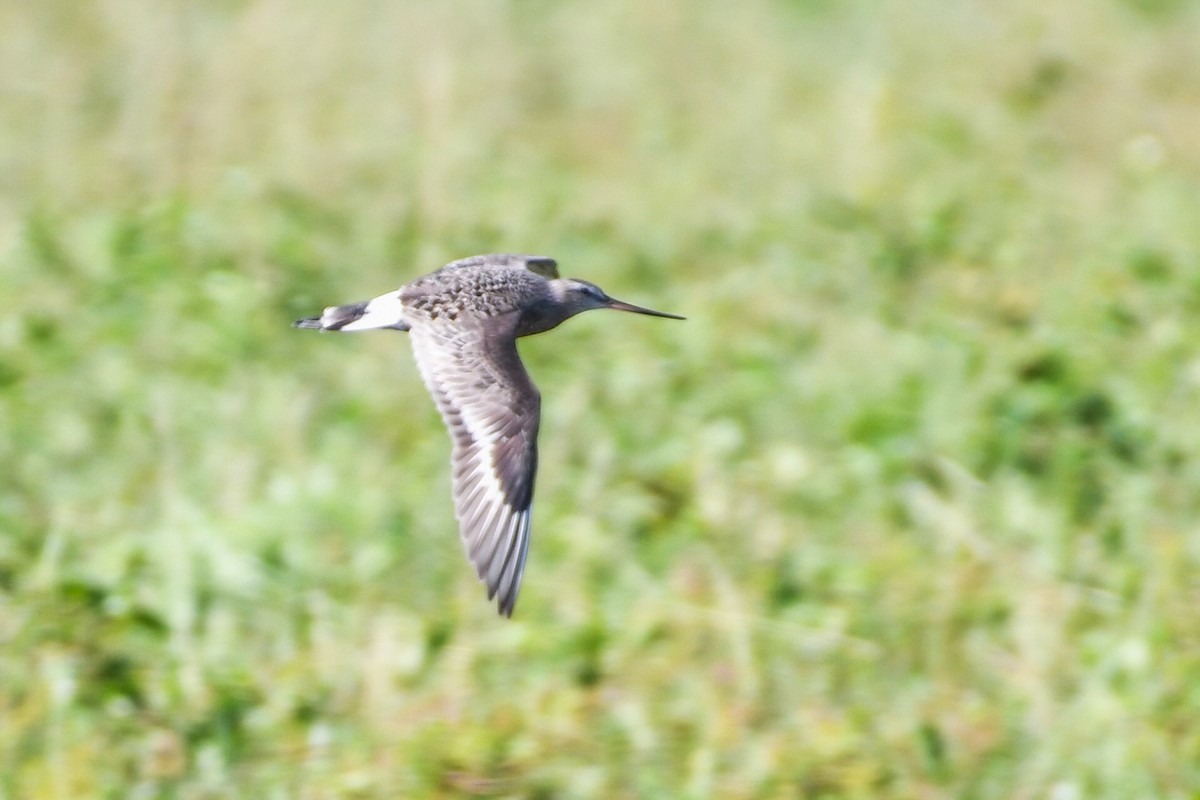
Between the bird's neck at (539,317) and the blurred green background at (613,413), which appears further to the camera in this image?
the blurred green background at (613,413)

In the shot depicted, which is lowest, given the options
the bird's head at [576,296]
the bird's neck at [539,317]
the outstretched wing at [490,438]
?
the outstretched wing at [490,438]

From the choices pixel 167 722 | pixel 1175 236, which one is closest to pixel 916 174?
pixel 1175 236

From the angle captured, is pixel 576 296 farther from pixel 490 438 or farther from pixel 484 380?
pixel 490 438

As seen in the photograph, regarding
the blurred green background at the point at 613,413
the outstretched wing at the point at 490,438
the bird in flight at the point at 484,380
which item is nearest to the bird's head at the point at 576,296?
the bird in flight at the point at 484,380

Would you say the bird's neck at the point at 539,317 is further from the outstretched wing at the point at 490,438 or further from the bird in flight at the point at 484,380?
the outstretched wing at the point at 490,438

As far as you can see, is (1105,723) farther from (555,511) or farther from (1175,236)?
(1175,236)

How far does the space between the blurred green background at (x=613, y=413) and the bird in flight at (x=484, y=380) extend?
0.83 meters

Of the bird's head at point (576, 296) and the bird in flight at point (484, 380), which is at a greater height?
the bird's head at point (576, 296)

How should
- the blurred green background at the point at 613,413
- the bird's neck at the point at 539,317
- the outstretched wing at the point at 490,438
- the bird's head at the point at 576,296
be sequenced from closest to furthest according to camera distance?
the outstretched wing at the point at 490,438 → the bird's neck at the point at 539,317 → the bird's head at the point at 576,296 → the blurred green background at the point at 613,413

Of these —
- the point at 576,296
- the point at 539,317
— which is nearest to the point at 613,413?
the point at 576,296

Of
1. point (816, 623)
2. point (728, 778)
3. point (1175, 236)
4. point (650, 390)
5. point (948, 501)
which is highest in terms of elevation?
point (1175, 236)

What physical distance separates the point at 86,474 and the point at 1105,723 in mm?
2971

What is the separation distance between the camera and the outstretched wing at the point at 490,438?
3.84 meters

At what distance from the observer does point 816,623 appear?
521 cm
